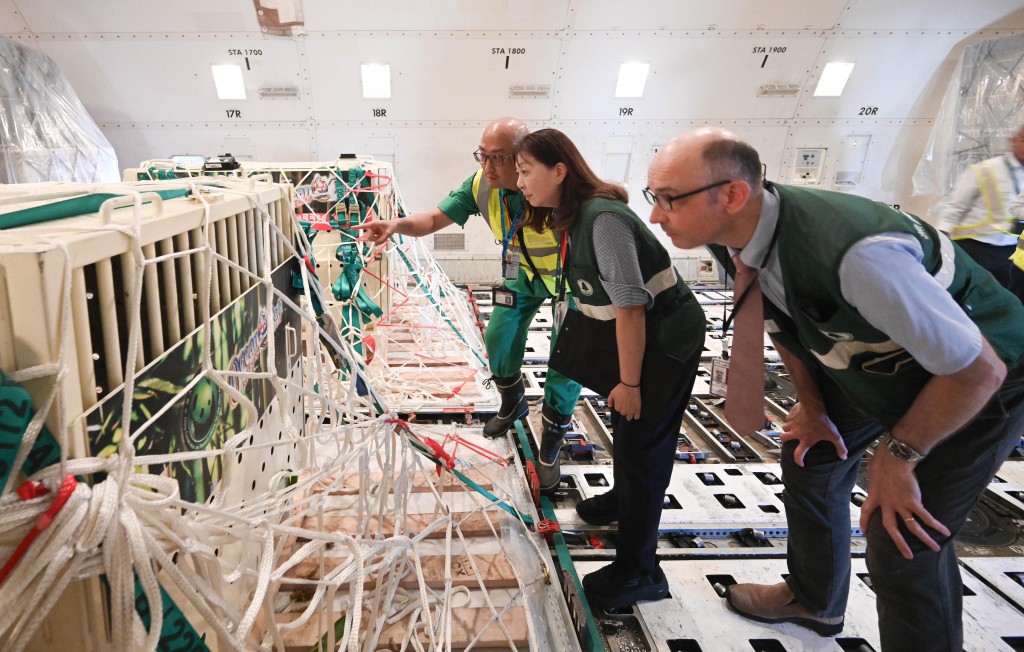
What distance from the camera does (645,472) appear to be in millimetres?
1433

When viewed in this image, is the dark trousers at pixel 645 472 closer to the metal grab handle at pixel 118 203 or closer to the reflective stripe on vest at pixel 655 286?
the reflective stripe on vest at pixel 655 286

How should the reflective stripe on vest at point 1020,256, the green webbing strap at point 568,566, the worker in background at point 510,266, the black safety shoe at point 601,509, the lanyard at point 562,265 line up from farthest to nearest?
the reflective stripe on vest at point 1020,256
the worker in background at point 510,266
the black safety shoe at point 601,509
the lanyard at point 562,265
the green webbing strap at point 568,566

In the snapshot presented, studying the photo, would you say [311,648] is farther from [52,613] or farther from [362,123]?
[362,123]

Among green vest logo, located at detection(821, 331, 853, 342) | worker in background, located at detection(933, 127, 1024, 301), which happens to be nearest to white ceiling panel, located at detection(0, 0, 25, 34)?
green vest logo, located at detection(821, 331, 853, 342)

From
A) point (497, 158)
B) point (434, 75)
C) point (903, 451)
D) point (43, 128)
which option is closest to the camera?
point (903, 451)

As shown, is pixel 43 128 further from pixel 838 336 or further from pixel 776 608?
pixel 776 608

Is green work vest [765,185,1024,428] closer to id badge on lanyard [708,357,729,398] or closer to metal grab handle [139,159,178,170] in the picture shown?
id badge on lanyard [708,357,729,398]

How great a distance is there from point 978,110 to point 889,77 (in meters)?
0.68

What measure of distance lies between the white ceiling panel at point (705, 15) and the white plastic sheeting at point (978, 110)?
121 centimetres

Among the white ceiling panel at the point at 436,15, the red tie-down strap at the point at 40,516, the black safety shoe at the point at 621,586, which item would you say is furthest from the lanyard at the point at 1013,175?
the red tie-down strap at the point at 40,516

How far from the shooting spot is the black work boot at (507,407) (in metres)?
2.28

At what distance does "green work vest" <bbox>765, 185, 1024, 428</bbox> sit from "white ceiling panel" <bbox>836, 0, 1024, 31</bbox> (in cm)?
399

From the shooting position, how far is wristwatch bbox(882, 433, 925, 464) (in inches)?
39.9

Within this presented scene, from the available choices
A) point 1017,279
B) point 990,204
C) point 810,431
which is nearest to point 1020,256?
point 1017,279
